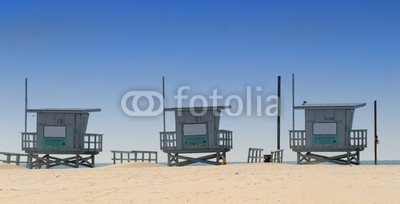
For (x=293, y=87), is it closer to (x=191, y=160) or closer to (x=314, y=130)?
(x=314, y=130)

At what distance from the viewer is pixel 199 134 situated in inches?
1524

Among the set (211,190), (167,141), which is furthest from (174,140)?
(211,190)

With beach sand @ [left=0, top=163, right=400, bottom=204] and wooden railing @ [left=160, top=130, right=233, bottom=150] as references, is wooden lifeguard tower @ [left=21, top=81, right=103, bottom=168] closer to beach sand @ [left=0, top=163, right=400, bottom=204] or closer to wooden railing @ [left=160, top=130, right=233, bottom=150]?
wooden railing @ [left=160, top=130, right=233, bottom=150]

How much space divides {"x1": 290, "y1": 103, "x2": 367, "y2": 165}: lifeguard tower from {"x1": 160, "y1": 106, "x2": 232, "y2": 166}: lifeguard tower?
397cm

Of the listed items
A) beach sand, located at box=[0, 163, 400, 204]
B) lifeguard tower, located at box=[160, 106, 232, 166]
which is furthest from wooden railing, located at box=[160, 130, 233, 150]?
beach sand, located at box=[0, 163, 400, 204]

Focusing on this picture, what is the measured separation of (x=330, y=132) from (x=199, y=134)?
6.96m

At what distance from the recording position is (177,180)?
18.8m

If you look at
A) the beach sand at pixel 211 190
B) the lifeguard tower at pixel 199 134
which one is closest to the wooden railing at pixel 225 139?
the lifeguard tower at pixel 199 134

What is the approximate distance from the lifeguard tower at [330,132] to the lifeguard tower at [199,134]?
13.0 ft

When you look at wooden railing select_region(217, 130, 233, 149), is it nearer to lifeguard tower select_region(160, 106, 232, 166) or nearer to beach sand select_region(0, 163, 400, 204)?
lifeguard tower select_region(160, 106, 232, 166)

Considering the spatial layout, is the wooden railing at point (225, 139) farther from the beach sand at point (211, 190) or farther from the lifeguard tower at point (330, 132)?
the beach sand at point (211, 190)

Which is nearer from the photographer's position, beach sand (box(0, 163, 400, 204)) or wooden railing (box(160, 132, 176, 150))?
beach sand (box(0, 163, 400, 204))

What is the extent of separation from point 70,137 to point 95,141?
1.55 m

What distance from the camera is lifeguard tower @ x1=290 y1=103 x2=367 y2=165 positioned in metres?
37.7
